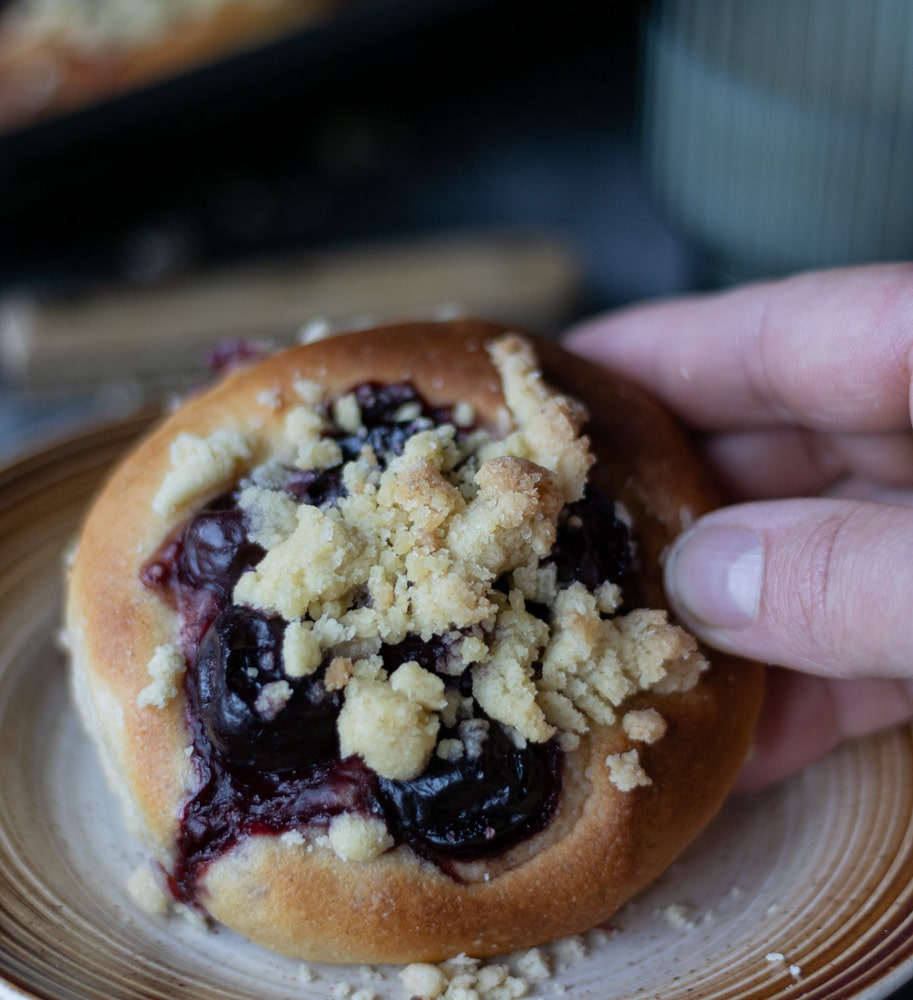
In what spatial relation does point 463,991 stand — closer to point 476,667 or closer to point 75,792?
point 476,667

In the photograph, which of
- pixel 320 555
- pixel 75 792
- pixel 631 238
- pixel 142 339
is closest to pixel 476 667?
pixel 320 555

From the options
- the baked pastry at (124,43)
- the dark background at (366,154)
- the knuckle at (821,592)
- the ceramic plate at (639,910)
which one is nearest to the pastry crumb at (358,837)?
the ceramic plate at (639,910)

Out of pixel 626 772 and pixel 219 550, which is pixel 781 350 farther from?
pixel 219 550

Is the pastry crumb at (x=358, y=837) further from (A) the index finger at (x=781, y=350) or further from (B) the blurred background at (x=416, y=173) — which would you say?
(B) the blurred background at (x=416, y=173)

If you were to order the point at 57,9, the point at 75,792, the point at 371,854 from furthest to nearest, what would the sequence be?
1. the point at 57,9
2. the point at 75,792
3. the point at 371,854

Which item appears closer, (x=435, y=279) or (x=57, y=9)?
(x=435, y=279)

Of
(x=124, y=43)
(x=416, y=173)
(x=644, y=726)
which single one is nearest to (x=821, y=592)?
(x=644, y=726)
